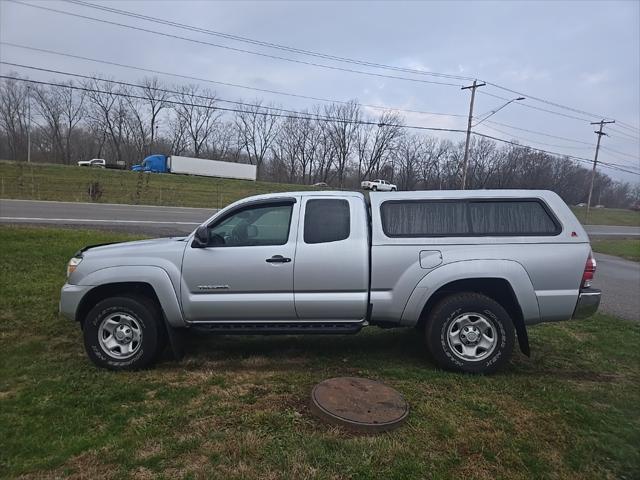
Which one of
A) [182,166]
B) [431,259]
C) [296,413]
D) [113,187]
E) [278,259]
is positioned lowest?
[296,413]

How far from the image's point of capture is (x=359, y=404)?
3.47 m

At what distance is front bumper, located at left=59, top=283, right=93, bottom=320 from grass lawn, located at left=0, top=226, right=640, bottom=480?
58cm

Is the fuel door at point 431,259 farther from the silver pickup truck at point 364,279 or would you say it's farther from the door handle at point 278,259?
the door handle at point 278,259

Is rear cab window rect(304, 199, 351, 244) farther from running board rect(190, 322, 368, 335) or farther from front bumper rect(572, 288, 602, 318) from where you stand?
front bumper rect(572, 288, 602, 318)

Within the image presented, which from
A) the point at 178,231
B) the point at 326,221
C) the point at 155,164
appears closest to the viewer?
the point at 326,221

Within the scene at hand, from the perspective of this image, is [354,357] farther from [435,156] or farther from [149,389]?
[435,156]

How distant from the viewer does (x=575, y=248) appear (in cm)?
417

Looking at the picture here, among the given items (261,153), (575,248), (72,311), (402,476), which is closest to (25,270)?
(72,311)

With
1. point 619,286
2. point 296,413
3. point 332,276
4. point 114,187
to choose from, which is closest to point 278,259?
point 332,276

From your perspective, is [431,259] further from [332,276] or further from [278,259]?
[278,259]

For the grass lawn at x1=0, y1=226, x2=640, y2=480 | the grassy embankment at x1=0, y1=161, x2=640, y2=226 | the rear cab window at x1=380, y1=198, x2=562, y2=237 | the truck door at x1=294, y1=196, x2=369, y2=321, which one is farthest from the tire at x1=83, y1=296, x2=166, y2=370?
the grassy embankment at x1=0, y1=161, x2=640, y2=226

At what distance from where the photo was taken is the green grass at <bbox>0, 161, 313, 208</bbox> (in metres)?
29.2

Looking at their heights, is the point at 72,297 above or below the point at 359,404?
above

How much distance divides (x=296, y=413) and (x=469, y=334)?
1.91m
